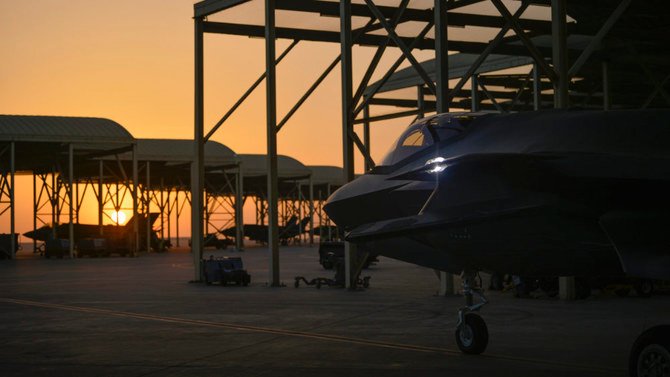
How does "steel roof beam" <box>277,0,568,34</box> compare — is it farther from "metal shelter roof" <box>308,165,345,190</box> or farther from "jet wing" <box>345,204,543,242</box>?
"metal shelter roof" <box>308,165,345,190</box>

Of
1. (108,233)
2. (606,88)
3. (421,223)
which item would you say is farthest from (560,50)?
(108,233)

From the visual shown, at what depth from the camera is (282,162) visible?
9606 cm

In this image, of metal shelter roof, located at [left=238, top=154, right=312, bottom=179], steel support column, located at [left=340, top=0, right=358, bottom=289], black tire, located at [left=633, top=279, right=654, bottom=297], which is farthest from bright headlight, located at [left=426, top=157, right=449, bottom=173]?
metal shelter roof, located at [left=238, top=154, right=312, bottom=179]

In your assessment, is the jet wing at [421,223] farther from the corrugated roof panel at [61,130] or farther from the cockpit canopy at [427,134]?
the corrugated roof panel at [61,130]

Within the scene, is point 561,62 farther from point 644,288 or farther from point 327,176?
point 327,176

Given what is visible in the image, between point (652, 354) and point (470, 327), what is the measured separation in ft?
12.8

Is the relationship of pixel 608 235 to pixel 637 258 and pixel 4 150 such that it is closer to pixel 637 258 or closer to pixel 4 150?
pixel 637 258

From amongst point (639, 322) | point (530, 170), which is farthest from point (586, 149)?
point (639, 322)

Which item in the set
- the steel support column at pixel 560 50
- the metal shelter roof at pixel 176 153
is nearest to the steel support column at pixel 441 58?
the steel support column at pixel 560 50

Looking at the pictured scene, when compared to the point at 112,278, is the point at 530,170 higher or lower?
higher

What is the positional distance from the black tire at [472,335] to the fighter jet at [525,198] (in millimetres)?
16

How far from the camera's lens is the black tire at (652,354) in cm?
961

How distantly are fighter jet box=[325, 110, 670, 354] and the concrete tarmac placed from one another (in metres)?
1.37

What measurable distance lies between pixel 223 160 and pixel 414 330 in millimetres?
59279
